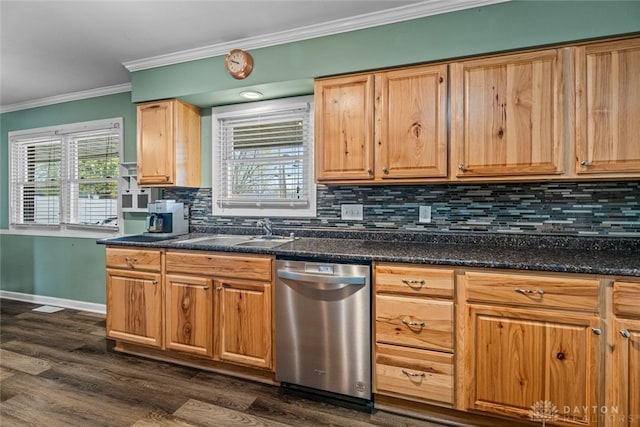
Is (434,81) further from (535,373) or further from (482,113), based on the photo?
(535,373)

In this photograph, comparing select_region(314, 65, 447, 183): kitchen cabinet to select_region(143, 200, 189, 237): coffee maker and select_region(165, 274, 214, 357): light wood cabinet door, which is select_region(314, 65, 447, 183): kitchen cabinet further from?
select_region(143, 200, 189, 237): coffee maker

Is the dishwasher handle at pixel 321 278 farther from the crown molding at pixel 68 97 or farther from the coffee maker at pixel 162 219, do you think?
the crown molding at pixel 68 97

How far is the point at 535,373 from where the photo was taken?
158 centimetres

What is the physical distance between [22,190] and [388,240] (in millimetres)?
4719

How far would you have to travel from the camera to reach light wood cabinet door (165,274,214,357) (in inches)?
88.8

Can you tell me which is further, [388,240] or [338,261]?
[388,240]

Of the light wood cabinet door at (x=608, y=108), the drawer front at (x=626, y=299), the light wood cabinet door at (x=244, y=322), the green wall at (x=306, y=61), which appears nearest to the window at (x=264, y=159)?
the green wall at (x=306, y=61)

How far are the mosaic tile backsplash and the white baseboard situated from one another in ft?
8.45

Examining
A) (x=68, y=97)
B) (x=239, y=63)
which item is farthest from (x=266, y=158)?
(x=68, y=97)

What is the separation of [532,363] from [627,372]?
0.37 metres

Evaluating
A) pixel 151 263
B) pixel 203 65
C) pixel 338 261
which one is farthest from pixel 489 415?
pixel 203 65

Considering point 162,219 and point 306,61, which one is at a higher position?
point 306,61

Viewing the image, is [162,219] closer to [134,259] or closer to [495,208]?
[134,259]

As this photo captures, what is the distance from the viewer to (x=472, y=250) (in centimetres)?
200
